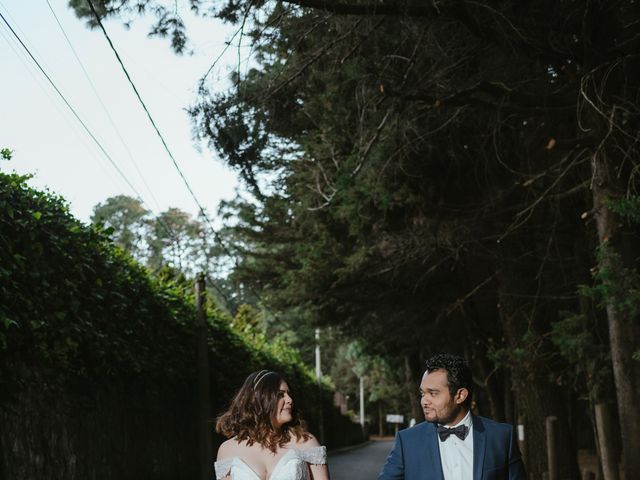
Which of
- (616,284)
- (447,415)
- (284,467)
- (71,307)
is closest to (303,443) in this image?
(284,467)

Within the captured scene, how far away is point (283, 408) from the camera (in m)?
4.97

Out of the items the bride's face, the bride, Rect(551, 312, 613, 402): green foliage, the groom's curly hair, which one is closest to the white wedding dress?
the bride

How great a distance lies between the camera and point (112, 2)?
10266mm

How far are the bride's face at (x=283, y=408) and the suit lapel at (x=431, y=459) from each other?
0.81m

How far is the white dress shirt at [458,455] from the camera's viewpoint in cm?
457

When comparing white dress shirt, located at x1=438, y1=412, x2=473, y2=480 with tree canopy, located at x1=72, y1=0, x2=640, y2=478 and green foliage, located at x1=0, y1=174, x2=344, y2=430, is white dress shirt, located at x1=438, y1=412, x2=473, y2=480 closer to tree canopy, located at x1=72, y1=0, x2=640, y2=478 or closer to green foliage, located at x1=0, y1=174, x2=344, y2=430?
green foliage, located at x1=0, y1=174, x2=344, y2=430

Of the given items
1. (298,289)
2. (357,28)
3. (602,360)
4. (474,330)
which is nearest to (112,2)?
(357,28)

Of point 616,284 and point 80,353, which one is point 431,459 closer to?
point 616,284

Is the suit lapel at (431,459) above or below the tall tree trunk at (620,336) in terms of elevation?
below

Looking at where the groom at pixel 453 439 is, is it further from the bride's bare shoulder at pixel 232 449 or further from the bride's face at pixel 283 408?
the bride's bare shoulder at pixel 232 449

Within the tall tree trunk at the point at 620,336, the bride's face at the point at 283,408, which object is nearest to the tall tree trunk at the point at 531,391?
the tall tree trunk at the point at 620,336

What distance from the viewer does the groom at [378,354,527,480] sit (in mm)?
4531

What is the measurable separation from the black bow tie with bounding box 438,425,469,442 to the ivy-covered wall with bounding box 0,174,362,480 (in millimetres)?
4533

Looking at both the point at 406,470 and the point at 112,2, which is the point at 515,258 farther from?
the point at 406,470
